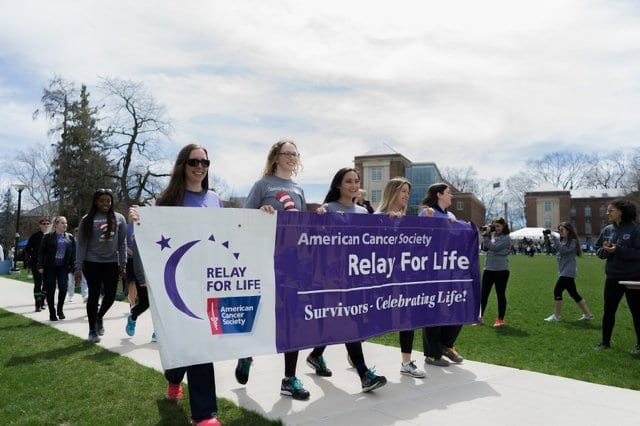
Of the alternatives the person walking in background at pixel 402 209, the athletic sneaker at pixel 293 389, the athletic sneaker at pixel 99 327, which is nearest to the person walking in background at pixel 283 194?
the athletic sneaker at pixel 293 389

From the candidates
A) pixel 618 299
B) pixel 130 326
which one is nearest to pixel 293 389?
pixel 130 326

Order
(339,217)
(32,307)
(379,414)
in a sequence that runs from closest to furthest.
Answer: (379,414) < (339,217) < (32,307)

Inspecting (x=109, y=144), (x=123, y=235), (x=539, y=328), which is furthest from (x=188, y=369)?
(x=109, y=144)

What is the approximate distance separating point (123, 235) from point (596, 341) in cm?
697

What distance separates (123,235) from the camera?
7035 millimetres

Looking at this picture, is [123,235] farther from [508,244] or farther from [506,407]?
[508,244]

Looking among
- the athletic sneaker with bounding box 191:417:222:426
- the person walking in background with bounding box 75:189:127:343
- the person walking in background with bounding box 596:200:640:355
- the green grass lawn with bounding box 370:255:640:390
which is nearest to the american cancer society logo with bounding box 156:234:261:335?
the athletic sneaker with bounding box 191:417:222:426

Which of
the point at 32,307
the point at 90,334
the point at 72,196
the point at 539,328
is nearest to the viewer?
the point at 90,334

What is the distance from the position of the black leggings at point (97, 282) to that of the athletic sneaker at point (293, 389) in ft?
11.7

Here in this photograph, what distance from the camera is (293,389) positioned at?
430cm

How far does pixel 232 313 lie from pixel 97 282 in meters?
3.80

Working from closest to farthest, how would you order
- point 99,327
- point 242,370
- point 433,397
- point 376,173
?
point 433,397 < point 242,370 < point 99,327 < point 376,173

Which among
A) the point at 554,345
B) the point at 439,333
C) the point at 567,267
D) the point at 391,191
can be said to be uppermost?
the point at 391,191

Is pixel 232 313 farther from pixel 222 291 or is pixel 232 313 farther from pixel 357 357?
pixel 357 357
